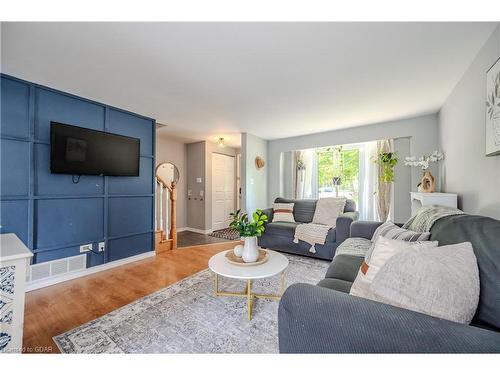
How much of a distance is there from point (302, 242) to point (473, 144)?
6.94 ft

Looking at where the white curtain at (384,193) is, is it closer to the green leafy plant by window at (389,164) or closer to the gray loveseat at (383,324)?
the green leafy plant by window at (389,164)

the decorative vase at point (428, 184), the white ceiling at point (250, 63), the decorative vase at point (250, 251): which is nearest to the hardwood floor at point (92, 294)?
the decorative vase at point (250, 251)

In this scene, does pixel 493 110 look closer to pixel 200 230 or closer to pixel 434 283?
pixel 434 283

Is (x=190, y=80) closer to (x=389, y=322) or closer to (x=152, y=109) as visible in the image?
(x=152, y=109)

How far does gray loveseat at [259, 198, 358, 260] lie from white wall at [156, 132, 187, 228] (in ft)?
8.56

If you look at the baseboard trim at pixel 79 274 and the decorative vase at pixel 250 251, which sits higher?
the decorative vase at pixel 250 251

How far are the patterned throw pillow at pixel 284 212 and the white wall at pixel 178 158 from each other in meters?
2.69

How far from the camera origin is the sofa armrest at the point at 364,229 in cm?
232

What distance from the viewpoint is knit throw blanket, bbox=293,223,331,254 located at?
2.96m

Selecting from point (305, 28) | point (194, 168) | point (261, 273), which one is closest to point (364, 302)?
point (261, 273)

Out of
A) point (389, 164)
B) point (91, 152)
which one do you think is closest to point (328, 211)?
point (389, 164)

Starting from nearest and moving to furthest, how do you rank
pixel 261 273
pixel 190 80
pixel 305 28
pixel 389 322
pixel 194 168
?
pixel 389 322, pixel 305 28, pixel 261 273, pixel 190 80, pixel 194 168

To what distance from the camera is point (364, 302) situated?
2.48ft
